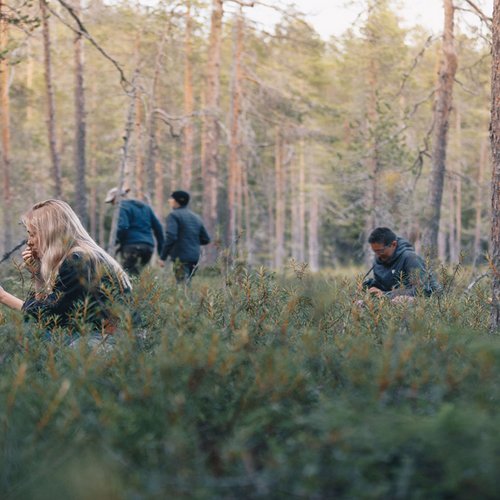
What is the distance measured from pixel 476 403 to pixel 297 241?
53.1 m

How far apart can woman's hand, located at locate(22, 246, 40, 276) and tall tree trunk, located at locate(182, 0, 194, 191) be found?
22530 mm

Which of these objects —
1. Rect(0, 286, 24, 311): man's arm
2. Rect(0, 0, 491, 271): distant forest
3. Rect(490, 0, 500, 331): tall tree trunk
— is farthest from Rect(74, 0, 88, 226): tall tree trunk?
Rect(490, 0, 500, 331): tall tree trunk

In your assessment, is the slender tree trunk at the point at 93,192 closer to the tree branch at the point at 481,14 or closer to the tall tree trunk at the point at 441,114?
the tall tree trunk at the point at 441,114

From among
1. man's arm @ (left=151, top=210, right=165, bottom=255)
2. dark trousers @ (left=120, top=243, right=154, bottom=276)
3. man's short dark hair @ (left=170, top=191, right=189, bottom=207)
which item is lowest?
dark trousers @ (left=120, top=243, right=154, bottom=276)

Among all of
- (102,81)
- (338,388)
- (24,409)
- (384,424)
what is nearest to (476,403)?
(384,424)

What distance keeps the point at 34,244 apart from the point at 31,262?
138 mm

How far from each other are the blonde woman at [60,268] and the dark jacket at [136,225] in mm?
6748

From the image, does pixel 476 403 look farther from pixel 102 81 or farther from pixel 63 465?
pixel 102 81

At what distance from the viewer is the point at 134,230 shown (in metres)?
12.6

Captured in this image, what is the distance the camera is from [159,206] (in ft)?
138

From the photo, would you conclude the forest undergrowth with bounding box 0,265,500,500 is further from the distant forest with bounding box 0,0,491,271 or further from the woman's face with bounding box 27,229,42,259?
the distant forest with bounding box 0,0,491,271

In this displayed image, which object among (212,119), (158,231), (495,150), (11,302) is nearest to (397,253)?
(495,150)

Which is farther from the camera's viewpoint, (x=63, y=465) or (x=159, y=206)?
(x=159, y=206)

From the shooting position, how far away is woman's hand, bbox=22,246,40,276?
18.4 feet
